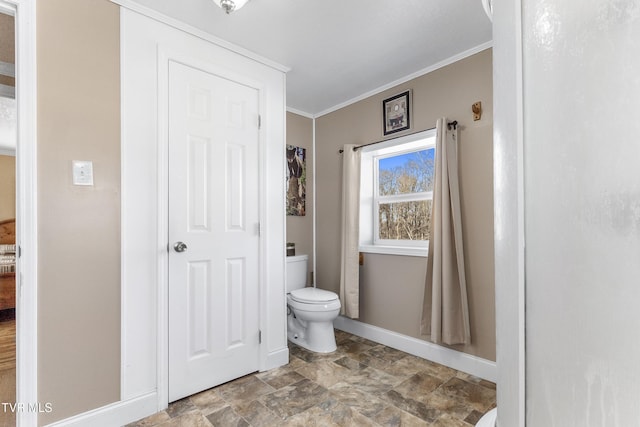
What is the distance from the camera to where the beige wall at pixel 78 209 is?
154cm

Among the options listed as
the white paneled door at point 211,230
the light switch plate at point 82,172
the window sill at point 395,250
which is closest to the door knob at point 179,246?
the white paneled door at point 211,230

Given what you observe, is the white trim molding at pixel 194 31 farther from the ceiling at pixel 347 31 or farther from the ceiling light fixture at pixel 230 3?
Result: the ceiling light fixture at pixel 230 3

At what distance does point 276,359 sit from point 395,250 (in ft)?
4.31

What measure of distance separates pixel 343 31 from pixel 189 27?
98cm

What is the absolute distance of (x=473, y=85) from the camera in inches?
88.8

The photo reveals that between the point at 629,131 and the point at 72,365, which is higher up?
the point at 629,131

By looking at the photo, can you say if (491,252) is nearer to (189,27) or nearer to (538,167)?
(538,167)

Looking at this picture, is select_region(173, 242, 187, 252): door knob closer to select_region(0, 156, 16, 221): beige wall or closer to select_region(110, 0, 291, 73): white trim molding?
select_region(110, 0, 291, 73): white trim molding

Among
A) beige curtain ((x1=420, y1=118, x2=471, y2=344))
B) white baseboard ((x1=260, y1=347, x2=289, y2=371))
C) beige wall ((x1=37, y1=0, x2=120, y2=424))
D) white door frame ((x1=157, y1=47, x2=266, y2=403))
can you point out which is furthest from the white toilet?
beige wall ((x1=37, y1=0, x2=120, y2=424))

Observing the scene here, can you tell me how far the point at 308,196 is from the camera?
3.46 meters

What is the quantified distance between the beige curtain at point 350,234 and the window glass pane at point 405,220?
289 millimetres

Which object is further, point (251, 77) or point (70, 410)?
point (251, 77)

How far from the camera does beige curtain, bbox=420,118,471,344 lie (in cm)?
224

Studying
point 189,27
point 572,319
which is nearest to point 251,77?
point 189,27
